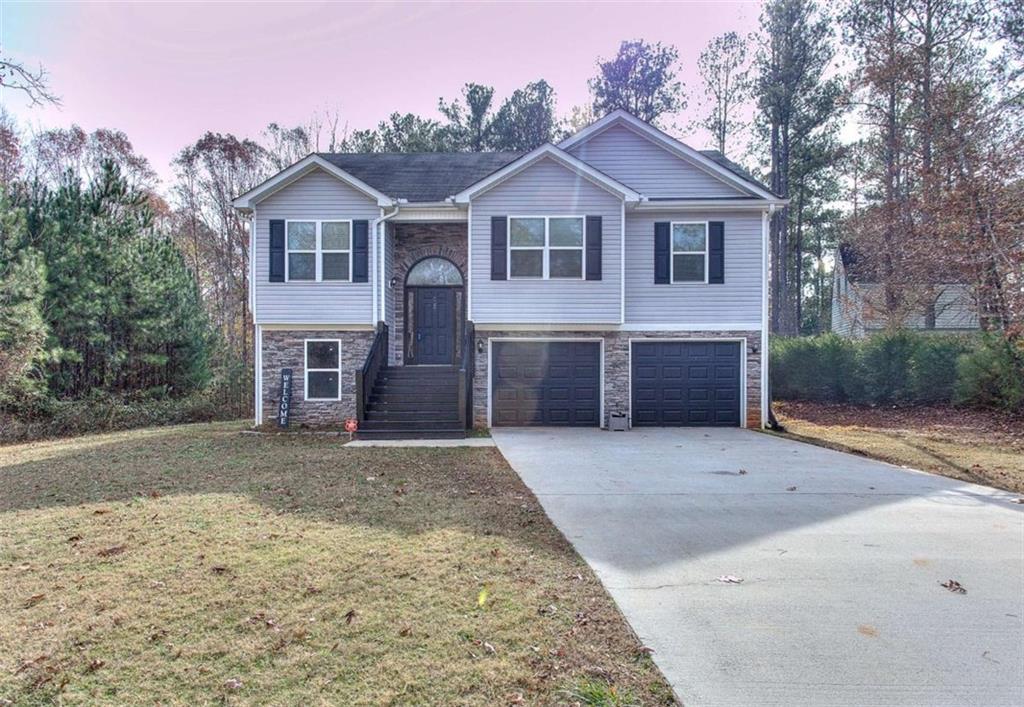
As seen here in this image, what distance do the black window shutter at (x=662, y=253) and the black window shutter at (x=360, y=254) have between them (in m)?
6.69

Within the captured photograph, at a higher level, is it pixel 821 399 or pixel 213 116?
pixel 213 116

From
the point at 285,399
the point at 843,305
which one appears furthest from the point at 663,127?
the point at 285,399

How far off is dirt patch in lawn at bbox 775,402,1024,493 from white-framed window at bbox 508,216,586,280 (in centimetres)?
635

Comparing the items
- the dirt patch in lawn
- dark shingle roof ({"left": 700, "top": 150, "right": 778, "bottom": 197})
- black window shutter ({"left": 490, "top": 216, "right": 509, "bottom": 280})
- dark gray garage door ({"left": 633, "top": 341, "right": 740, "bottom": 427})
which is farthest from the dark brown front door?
the dirt patch in lawn

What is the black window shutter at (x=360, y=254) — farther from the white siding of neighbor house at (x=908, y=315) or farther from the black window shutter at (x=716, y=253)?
the white siding of neighbor house at (x=908, y=315)

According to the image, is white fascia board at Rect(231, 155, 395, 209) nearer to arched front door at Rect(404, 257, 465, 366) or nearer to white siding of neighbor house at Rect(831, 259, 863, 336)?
arched front door at Rect(404, 257, 465, 366)

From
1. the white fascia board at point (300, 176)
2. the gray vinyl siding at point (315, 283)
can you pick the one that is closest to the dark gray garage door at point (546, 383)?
the gray vinyl siding at point (315, 283)

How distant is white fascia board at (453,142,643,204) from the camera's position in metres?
13.1

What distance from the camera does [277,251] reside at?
→ 13664mm

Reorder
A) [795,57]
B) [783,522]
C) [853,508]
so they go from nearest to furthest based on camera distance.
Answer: [783,522] → [853,508] → [795,57]

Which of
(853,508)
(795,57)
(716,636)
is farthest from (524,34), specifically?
(795,57)

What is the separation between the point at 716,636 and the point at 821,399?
1841 cm

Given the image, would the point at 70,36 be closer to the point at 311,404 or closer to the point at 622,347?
the point at 311,404

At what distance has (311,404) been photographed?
14.0 metres
